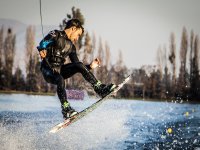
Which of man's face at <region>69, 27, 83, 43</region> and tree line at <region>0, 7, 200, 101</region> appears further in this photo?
tree line at <region>0, 7, 200, 101</region>

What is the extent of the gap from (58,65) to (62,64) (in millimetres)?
104

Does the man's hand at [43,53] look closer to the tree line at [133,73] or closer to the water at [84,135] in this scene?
the water at [84,135]

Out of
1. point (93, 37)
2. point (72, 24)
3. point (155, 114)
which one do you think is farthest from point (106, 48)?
point (72, 24)

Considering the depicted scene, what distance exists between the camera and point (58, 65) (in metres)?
4.37

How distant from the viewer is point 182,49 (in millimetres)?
26672

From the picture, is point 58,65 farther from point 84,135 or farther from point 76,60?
point 84,135

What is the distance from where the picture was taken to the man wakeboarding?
4.27 meters

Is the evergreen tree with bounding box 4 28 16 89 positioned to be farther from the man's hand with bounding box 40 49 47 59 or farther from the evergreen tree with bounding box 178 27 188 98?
the man's hand with bounding box 40 49 47 59

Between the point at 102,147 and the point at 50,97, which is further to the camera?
the point at 50,97

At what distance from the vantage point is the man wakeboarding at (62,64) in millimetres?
4273

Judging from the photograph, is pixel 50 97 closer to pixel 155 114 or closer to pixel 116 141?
pixel 155 114

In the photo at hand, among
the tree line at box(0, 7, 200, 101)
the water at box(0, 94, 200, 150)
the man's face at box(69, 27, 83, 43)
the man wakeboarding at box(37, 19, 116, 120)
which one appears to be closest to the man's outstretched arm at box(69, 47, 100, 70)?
the man wakeboarding at box(37, 19, 116, 120)

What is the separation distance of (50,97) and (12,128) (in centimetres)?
1456

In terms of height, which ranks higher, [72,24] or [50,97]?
[72,24]
